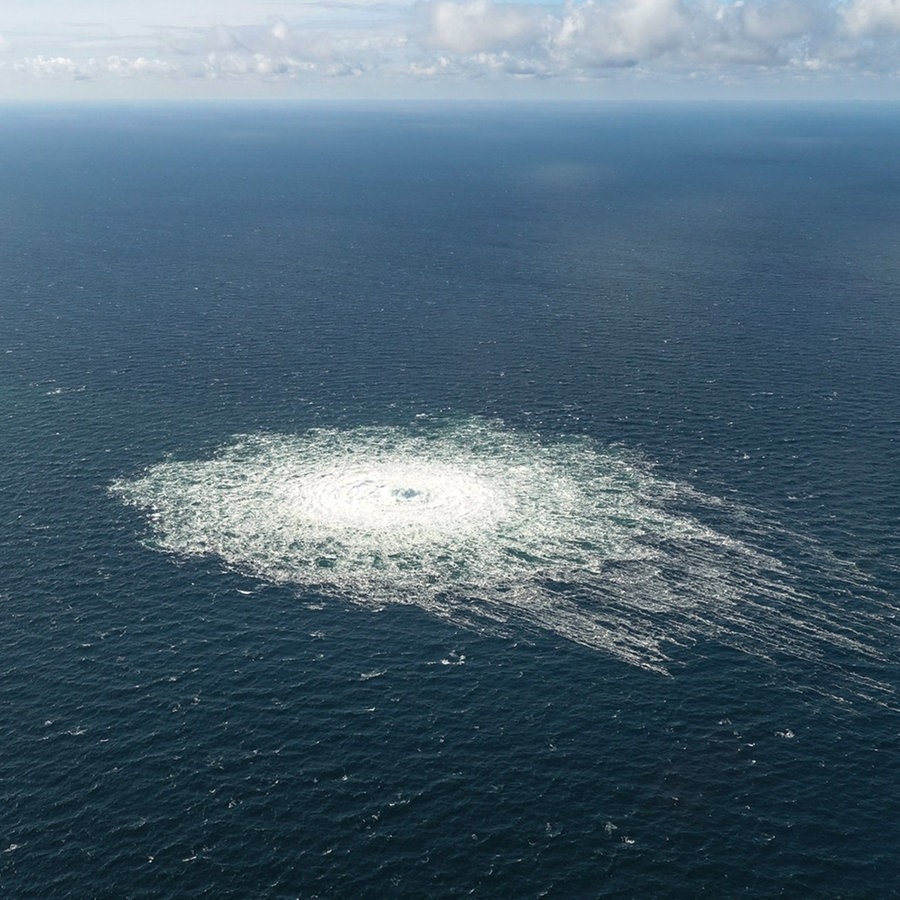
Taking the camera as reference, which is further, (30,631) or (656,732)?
(30,631)

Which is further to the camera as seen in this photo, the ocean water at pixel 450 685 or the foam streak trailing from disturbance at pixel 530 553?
the foam streak trailing from disturbance at pixel 530 553

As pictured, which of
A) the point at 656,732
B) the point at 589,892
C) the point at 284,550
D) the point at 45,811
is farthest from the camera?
the point at 284,550

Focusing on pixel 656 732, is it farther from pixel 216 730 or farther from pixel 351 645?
pixel 216 730

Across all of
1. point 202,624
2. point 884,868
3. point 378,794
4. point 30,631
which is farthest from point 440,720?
point 30,631

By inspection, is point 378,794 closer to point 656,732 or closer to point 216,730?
point 216,730

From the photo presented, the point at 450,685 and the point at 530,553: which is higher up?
the point at 530,553

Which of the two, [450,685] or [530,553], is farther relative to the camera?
[530,553]

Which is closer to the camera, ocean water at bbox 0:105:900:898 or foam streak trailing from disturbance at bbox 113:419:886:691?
ocean water at bbox 0:105:900:898

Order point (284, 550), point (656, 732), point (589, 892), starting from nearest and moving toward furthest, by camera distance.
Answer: point (589, 892) < point (656, 732) < point (284, 550)
